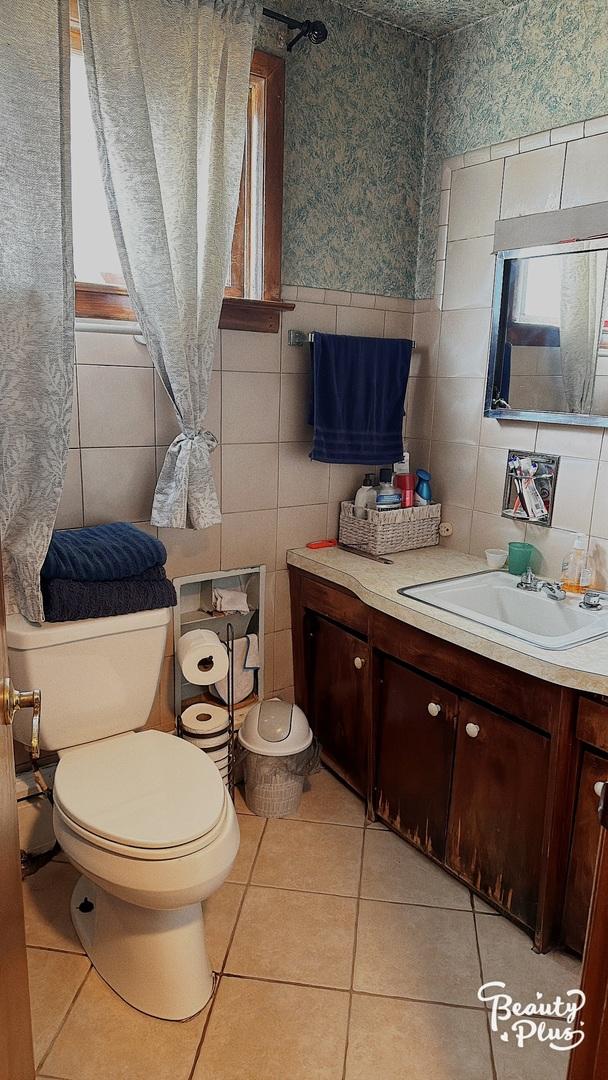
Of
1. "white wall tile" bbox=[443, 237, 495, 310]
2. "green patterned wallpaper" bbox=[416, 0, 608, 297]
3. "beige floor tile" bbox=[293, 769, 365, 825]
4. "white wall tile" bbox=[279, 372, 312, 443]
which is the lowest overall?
"beige floor tile" bbox=[293, 769, 365, 825]

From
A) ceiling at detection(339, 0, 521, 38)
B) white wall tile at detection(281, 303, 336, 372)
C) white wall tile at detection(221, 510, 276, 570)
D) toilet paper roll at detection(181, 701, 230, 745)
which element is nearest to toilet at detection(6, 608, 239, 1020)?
toilet paper roll at detection(181, 701, 230, 745)

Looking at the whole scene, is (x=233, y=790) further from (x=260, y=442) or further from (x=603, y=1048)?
(x=603, y=1048)

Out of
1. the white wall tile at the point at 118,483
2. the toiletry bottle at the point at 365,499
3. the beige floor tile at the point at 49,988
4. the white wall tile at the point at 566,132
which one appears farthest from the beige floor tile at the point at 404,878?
the white wall tile at the point at 566,132

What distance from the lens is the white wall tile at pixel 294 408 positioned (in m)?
2.38

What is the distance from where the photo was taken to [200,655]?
2.10m

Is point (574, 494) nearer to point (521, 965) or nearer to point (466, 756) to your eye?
point (466, 756)

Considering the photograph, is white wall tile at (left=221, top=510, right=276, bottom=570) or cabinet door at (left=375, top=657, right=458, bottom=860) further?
white wall tile at (left=221, top=510, right=276, bottom=570)

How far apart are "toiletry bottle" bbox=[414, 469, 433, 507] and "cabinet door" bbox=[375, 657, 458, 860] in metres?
0.68

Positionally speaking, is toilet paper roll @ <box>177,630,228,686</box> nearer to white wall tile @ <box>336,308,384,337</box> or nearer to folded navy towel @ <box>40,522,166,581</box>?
folded navy towel @ <box>40,522,166,581</box>

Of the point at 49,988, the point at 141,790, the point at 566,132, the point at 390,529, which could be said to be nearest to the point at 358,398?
the point at 390,529

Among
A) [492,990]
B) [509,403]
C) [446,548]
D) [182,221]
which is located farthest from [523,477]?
[492,990]

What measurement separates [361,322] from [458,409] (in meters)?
0.44

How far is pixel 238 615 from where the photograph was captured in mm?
2447

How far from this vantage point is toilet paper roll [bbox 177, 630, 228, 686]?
2.10m
